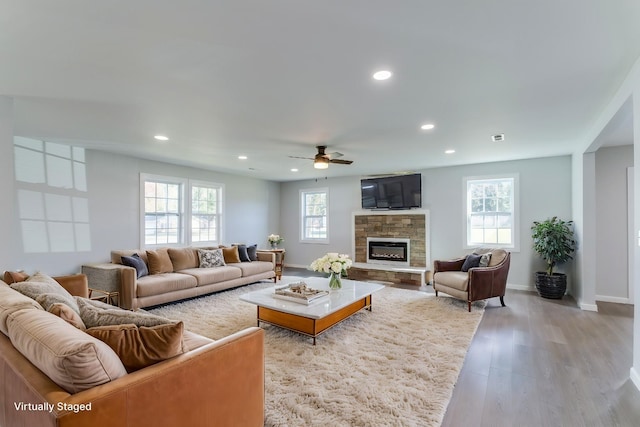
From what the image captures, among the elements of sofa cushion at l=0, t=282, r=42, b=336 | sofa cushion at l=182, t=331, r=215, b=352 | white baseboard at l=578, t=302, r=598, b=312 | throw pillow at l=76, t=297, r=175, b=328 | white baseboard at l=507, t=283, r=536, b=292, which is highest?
sofa cushion at l=0, t=282, r=42, b=336

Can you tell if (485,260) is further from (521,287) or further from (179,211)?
(179,211)

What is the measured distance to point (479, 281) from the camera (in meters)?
4.29

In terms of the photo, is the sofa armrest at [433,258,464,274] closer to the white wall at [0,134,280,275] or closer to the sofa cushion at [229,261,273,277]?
the sofa cushion at [229,261,273,277]

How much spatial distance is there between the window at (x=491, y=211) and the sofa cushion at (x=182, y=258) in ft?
17.5

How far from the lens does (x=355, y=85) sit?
254cm

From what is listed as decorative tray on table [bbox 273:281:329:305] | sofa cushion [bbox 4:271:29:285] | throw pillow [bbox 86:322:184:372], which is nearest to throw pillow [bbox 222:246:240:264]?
decorative tray on table [bbox 273:281:329:305]

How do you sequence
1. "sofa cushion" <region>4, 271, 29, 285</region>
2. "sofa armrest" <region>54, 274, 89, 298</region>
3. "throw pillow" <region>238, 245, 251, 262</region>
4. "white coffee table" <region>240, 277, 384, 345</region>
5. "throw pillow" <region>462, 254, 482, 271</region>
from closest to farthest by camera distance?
"sofa cushion" <region>4, 271, 29, 285</region>, "white coffee table" <region>240, 277, 384, 345</region>, "sofa armrest" <region>54, 274, 89, 298</region>, "throw pillow" <region>462, 254, 482, 271</region>, "throw pillow" <region>238, 245, 251, 262</region>

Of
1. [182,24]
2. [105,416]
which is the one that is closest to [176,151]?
[182,24]

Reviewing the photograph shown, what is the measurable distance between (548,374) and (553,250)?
304 cm

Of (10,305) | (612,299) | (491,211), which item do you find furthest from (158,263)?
(612,299)

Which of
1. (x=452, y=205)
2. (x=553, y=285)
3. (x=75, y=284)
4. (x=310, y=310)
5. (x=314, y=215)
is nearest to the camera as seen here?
(x=310, y=310)

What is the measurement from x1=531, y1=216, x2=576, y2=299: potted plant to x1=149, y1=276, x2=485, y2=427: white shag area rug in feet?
4.27

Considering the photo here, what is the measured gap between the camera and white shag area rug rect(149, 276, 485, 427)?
2.05 metres

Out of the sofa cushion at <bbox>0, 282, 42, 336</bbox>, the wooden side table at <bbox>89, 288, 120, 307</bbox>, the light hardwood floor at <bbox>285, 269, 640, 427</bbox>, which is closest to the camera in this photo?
the sofa cushion at <bbox>0, 282, 42, 336</bbox>
